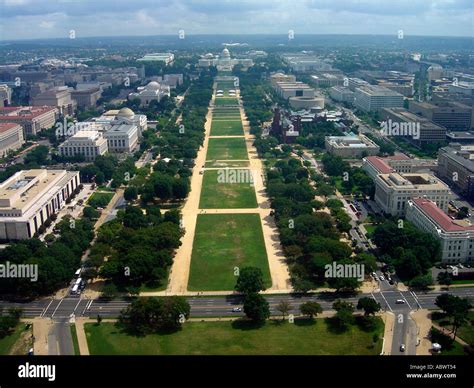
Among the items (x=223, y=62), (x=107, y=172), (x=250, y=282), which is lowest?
(x=250, y=282)

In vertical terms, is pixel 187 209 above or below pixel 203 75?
below

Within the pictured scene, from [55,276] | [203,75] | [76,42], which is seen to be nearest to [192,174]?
[55,276]

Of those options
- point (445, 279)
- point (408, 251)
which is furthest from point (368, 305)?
point (408, 251)

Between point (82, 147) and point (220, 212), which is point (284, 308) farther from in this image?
point (82, 147)

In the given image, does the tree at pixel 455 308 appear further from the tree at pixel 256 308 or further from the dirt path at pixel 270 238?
the tree at pixel 256 308

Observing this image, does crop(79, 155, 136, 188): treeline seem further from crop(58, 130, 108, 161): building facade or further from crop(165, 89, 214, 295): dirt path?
crop(165, 89, 214, 295): dirt path
